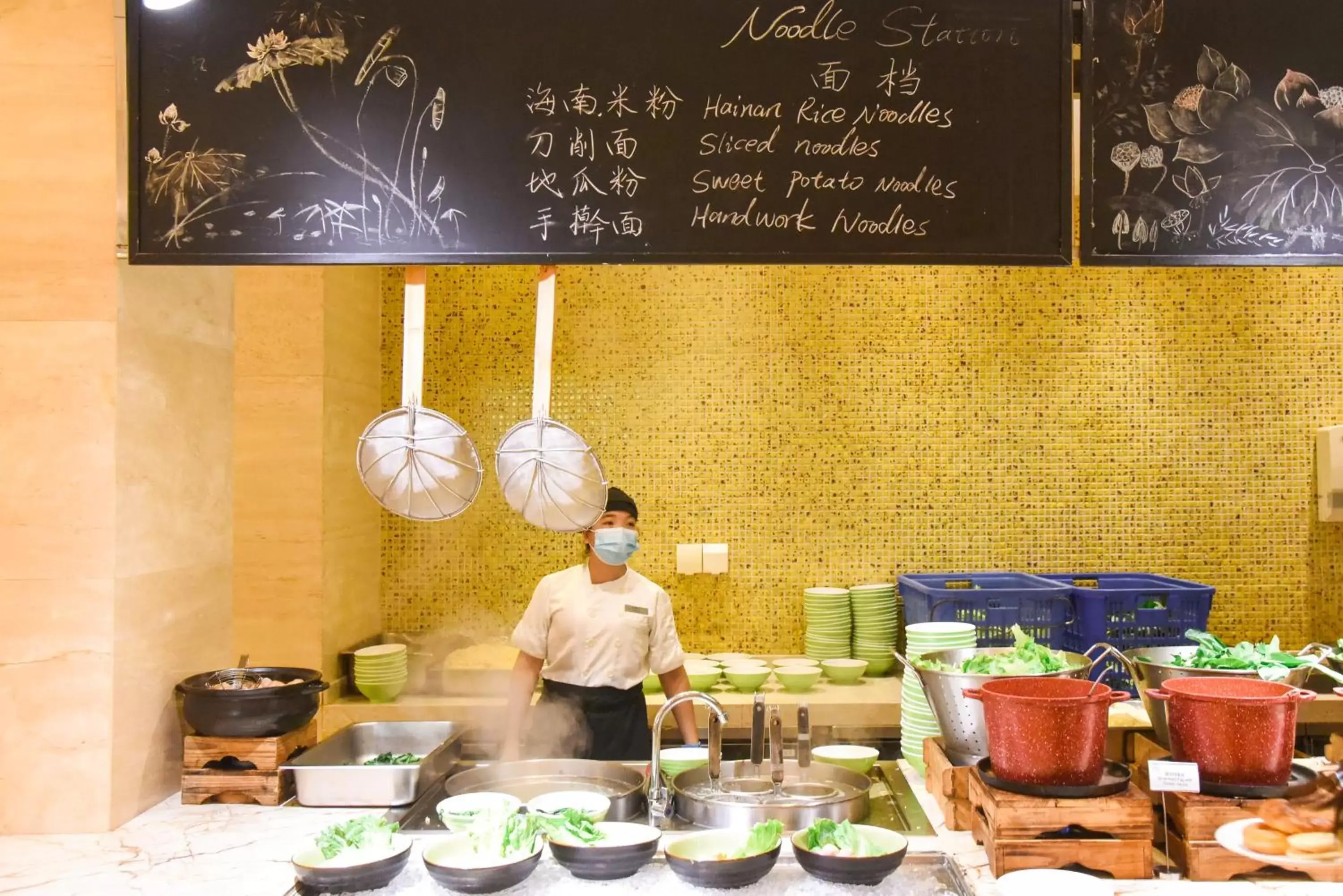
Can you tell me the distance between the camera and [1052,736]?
2307 mm

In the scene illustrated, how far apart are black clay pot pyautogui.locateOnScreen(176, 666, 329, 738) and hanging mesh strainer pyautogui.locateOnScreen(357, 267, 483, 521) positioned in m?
0.69

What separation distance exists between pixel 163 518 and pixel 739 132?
1.95 metres

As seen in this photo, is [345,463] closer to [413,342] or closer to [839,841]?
[413,342]

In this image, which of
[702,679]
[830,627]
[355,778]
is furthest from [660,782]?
[830,627]

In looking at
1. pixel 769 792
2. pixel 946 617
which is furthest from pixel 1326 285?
pixel 769 792

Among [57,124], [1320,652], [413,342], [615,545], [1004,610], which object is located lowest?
Answer: [1004,610]

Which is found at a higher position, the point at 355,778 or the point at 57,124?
the point at 57,124

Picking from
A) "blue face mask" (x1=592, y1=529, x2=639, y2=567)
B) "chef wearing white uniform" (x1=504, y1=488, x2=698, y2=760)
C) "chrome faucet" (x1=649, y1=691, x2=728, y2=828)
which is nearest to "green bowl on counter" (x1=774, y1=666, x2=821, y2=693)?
"chef wearing white uniform" (x1=504, y1=488, x2=698, y2=760)

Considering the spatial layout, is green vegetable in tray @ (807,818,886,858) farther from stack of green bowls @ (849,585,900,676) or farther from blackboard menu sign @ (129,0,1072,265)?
stack of green bowls @ (849,585,900,676)

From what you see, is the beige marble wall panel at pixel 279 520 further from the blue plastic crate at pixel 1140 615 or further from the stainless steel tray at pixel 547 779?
the blue plastic crate at pixel 1140 615

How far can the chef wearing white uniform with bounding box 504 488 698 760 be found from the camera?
423cm

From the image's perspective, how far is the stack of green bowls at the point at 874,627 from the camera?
5.39 metres

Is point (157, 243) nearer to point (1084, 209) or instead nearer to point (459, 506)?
point (459, 506)

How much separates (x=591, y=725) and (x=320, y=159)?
8.42 ft
